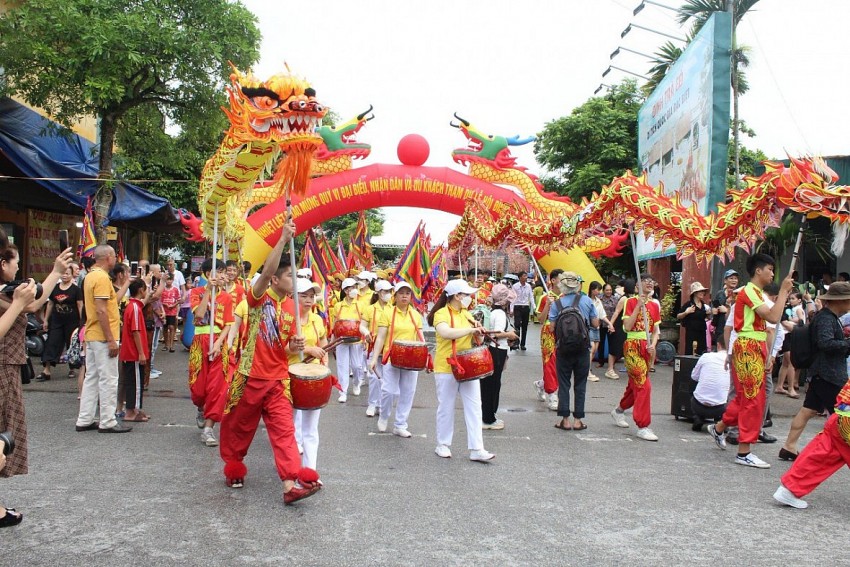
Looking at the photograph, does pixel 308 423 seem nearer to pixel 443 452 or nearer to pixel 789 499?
pixel 443 452

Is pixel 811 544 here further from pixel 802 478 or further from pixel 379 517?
pixel 379 517

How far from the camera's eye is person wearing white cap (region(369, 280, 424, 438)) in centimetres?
684

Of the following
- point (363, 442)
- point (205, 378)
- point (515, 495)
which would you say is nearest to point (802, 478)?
point (515, 495)

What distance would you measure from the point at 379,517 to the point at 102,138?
11151 mm

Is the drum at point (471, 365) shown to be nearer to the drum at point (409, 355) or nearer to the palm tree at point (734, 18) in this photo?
the drum at point (409, 355)

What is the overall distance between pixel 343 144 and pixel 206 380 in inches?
423

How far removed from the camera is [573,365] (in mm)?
7172

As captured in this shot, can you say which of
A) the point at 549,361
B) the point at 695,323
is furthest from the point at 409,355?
the point at 695,323

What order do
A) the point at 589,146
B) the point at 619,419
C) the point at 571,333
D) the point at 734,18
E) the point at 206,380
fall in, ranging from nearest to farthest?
the point at 206,380 → the point at 571,333 → the point at 619,419 → the point at 734,18 → the point at 589,146

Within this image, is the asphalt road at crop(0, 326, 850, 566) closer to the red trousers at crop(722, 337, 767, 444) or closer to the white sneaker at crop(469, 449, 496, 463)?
the white sneaker at crop(469, 449, 496, 463)

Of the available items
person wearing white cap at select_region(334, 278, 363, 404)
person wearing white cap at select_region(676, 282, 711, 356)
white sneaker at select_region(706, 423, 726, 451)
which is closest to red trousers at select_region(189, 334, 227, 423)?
person wearing white cap at select_region(334, 278, 363, 404)

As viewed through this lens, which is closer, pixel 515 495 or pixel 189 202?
pixel 515 495

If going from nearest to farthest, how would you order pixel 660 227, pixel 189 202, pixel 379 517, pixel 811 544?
pixel 811 544 < pixel 379 517 < pixel 660 227 < pixel 189 202

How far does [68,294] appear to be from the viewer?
373 inches
